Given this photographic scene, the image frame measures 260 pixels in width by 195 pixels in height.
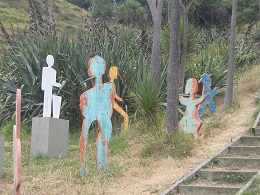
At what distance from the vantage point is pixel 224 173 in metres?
7.94

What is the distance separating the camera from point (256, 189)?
634cm

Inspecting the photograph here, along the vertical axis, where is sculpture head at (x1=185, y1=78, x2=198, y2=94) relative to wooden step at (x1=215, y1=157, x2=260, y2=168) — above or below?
above

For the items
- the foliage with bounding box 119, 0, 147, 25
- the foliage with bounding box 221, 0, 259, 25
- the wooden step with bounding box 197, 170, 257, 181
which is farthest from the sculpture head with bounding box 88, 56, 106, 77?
the foliage with bounding box 221, 0, 259, 25

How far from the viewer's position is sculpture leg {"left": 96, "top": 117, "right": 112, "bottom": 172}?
8.77 meters

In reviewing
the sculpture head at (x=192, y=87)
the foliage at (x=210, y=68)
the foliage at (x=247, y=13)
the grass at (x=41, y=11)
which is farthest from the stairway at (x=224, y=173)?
the grass at (x=41, y=11)

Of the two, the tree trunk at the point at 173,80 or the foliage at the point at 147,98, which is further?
the foliage at the point at 147,98

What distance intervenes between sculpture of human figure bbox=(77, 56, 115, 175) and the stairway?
1.72 metres

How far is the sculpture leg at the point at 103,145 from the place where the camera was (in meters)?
8.77

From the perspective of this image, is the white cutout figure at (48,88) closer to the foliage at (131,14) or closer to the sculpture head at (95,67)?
the sculpture head at (95,67)

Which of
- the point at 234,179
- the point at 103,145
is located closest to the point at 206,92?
the point at 103,145

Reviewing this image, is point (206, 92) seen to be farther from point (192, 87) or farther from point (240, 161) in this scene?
point (240, 161)

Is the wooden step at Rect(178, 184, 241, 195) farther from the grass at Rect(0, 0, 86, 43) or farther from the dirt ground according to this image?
the grass at Rect(0, 0, 86, 43)

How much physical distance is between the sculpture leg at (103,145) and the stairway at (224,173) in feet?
5.41

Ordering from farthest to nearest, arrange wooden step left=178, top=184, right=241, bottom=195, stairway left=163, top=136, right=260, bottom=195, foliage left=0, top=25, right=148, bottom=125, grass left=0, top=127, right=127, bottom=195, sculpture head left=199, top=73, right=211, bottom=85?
foliage left=0, top=25, right=148, bottom=125
sculpture head left=199, top=73, right=211, bottom=85
grass left=0, top=127, right=127, bottom=195
stairway left=163, top=136, right=260, bottom=195
wooden step left=178, top=184, right=241, bottom=195
